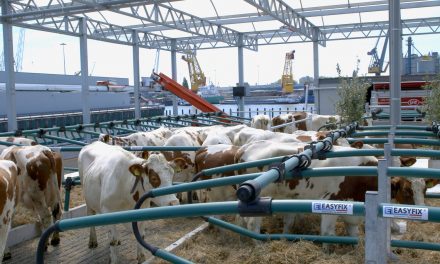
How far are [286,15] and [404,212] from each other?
58.1ft

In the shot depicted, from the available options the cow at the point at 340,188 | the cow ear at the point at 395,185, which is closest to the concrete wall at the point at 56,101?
the cow at the point at 340,188

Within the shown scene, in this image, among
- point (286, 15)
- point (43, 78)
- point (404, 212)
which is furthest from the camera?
point (43, 78)

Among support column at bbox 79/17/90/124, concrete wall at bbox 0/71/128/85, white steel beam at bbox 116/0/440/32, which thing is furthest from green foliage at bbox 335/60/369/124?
concrete wall at bbox 0/71/128/85

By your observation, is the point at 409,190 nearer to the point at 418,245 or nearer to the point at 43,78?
the point at 418,245

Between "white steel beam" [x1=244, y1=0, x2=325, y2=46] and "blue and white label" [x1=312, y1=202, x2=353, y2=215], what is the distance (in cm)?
1314

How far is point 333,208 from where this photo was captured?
6.63 feet

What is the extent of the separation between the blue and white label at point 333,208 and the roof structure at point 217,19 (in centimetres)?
1239

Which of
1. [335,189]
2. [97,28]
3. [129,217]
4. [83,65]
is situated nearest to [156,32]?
[97,28]

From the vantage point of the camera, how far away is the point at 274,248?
5395mm

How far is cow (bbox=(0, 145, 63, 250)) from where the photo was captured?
6.73 meters

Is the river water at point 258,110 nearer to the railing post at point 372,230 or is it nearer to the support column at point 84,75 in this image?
the support column at point 84,75

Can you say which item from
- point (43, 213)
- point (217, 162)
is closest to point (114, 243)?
point (43, 213)

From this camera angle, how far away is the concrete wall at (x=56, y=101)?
95.5 feet

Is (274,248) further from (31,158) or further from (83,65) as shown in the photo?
(83,65)
